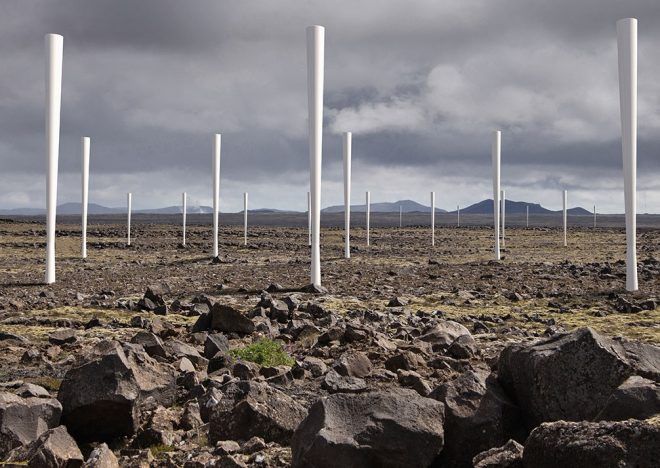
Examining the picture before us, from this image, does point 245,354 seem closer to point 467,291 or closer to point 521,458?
point 521,458

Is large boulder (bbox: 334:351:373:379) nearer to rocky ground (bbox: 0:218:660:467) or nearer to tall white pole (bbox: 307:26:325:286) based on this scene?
rocky ground (bbox: 0:218:660:467)

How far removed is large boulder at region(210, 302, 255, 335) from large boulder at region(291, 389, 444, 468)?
7.33 meters

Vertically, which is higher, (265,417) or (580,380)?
(580,380)

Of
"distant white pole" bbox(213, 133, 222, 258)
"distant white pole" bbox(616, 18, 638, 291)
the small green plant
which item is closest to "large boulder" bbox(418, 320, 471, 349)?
the small green plant

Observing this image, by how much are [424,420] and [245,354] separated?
4.66m

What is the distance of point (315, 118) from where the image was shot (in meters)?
21.3

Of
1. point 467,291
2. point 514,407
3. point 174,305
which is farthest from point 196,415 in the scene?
point 467,291

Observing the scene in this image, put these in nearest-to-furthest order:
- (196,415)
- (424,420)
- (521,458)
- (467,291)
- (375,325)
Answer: (521,458)
(424,420)
(196,415)
(375,325)
(467,291)

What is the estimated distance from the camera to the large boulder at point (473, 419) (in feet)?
20.2

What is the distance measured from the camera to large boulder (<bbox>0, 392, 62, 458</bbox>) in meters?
6.73

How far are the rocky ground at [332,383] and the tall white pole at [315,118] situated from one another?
2.40m

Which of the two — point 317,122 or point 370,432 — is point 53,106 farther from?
point 370,432

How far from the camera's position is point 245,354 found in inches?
400

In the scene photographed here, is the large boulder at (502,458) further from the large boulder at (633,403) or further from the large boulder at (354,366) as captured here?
the large boulder at (354,366)
